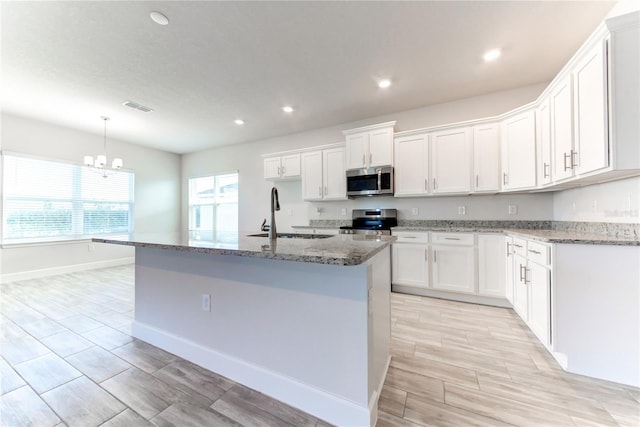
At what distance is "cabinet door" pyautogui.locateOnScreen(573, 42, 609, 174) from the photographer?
1.66m

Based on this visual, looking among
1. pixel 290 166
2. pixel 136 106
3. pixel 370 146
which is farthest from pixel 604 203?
pixel 136 106

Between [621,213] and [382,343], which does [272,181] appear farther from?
[621,213]

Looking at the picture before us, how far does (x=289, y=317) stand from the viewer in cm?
147

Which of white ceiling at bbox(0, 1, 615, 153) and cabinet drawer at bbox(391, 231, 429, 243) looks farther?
cabinet drawer at bbox(391, 231, 429, 243)

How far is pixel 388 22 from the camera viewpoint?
212 centimetres

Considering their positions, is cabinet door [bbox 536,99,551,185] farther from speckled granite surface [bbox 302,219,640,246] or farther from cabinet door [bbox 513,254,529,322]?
cabinet door [bbox 513,254,529,322]

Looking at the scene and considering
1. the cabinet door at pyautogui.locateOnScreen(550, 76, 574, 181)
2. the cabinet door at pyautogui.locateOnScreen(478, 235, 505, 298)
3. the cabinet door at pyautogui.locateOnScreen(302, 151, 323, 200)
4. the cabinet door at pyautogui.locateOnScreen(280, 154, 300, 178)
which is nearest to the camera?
the cabinet door at pyautogui.locateOnScreen(550, 76, 574, 181)

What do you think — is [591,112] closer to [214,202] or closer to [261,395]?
[261,395]

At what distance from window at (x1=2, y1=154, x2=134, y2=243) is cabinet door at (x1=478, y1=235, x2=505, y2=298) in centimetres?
690

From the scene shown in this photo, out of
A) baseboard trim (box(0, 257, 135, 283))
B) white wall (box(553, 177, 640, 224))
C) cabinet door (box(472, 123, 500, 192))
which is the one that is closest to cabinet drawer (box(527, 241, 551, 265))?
white wall (box(553, 177, 640, 224))

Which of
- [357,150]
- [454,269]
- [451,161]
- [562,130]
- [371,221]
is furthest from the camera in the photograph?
[371,221]

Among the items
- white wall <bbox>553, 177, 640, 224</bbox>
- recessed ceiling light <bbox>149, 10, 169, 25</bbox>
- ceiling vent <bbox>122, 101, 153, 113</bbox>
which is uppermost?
ceiling vent <bbox>122, 101, 153, 113</bbox>

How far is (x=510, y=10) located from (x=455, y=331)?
2806 mm

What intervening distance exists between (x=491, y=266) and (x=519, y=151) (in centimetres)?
138
